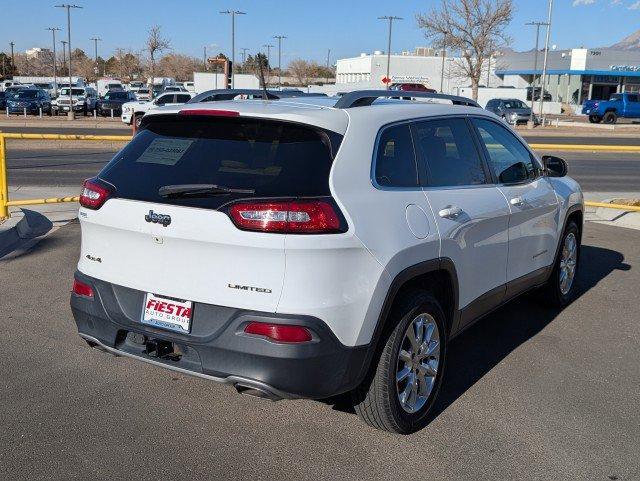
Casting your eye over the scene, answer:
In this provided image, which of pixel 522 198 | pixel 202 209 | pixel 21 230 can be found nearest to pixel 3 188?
pixel 21 230

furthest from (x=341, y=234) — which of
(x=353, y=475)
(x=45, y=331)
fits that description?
(x=45, y=331)

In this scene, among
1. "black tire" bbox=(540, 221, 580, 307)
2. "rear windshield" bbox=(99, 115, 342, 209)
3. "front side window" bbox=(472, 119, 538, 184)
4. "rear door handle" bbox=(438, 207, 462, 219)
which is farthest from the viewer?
"black tire" bbox=(540, 221, 580, 307)

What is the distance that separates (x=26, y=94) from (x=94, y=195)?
146 ft

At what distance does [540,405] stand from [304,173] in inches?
85.8

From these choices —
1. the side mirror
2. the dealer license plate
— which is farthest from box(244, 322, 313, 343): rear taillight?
the side mirror

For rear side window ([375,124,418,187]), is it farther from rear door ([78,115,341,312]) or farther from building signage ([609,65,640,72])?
building signage ([609,65,640,72])

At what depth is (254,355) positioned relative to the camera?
10.9 ft

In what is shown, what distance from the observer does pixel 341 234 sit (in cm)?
333

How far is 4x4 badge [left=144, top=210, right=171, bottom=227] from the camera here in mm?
3518

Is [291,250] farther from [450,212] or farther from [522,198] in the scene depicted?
[522,198]

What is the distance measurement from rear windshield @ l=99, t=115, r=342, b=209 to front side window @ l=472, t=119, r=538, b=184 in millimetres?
1818

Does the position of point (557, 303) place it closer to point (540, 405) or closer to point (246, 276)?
point (540, 405)

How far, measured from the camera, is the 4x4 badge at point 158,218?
3518 mm

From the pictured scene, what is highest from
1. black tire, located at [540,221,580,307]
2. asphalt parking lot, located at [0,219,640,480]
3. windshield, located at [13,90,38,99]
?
windshield, located at [13,90,38,99]
